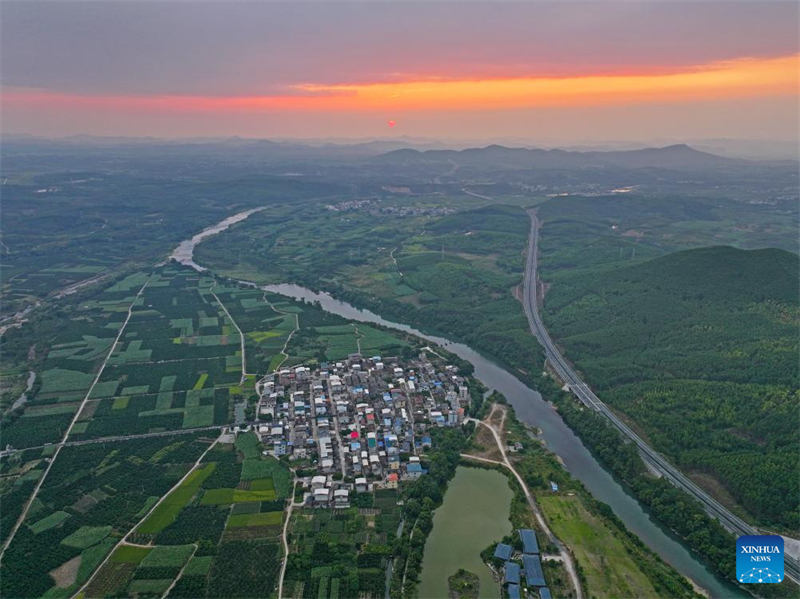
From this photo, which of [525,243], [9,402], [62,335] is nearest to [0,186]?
[62,335]

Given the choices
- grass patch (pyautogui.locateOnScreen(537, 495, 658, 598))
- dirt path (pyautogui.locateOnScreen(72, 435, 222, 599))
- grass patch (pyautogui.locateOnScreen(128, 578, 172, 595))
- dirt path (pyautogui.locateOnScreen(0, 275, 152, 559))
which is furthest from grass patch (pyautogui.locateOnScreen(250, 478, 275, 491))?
grass patch (pyautogui.locateOnScreen(537, 495, 658, 598))

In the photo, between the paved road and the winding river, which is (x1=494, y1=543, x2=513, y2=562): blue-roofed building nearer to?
the winding river

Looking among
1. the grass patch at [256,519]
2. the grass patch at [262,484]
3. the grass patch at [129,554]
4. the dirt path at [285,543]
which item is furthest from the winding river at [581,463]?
the grass patch at [129,554]

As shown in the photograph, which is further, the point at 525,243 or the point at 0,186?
the point at 0,186

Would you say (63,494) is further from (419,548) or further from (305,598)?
(419,548)

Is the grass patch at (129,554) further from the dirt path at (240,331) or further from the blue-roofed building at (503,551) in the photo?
the dirt path at (240,331)
